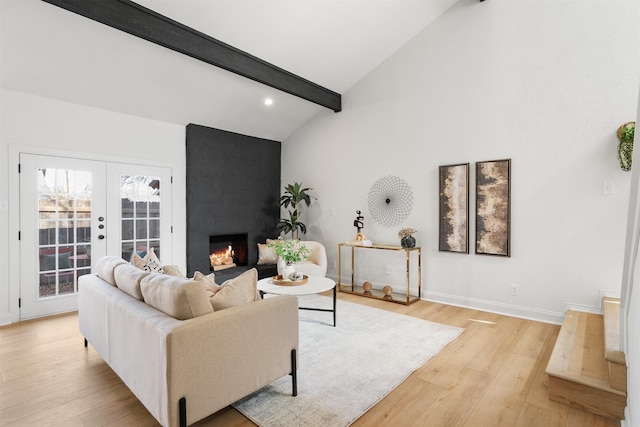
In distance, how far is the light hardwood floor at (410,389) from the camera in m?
1.98

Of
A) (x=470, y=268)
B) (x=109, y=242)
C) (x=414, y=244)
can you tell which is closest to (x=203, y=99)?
(x=109, y=242)

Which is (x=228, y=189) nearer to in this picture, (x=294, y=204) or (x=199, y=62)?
(x=294, y=204)

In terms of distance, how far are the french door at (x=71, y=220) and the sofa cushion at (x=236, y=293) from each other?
3119mm

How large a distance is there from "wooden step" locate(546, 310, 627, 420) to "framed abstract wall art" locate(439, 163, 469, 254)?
1.63 meters

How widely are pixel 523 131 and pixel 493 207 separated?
90 cm

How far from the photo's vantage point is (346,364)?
262 centimetres

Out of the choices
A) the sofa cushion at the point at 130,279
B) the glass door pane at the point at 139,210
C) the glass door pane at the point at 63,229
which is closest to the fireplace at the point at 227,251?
the glass door pane at the point at 139,210

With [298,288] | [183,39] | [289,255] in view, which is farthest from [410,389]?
[183,39]

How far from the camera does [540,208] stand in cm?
362

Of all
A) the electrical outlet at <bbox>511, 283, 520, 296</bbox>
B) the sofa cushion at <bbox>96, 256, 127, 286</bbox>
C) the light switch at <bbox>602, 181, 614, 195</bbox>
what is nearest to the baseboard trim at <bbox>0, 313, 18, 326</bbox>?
the sofa cushion at <bbox>96, 256, 127, 286</bbox>

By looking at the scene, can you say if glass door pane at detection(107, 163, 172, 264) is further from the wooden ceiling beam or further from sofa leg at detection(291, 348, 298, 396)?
sofa leg at detection(291, 348, 298, 396)

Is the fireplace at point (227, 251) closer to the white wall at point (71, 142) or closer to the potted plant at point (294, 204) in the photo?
the white wall at point (71, 142)

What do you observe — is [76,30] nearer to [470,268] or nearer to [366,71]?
[366,71]

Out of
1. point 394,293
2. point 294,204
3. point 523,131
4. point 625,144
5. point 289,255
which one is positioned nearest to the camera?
point 625,144
